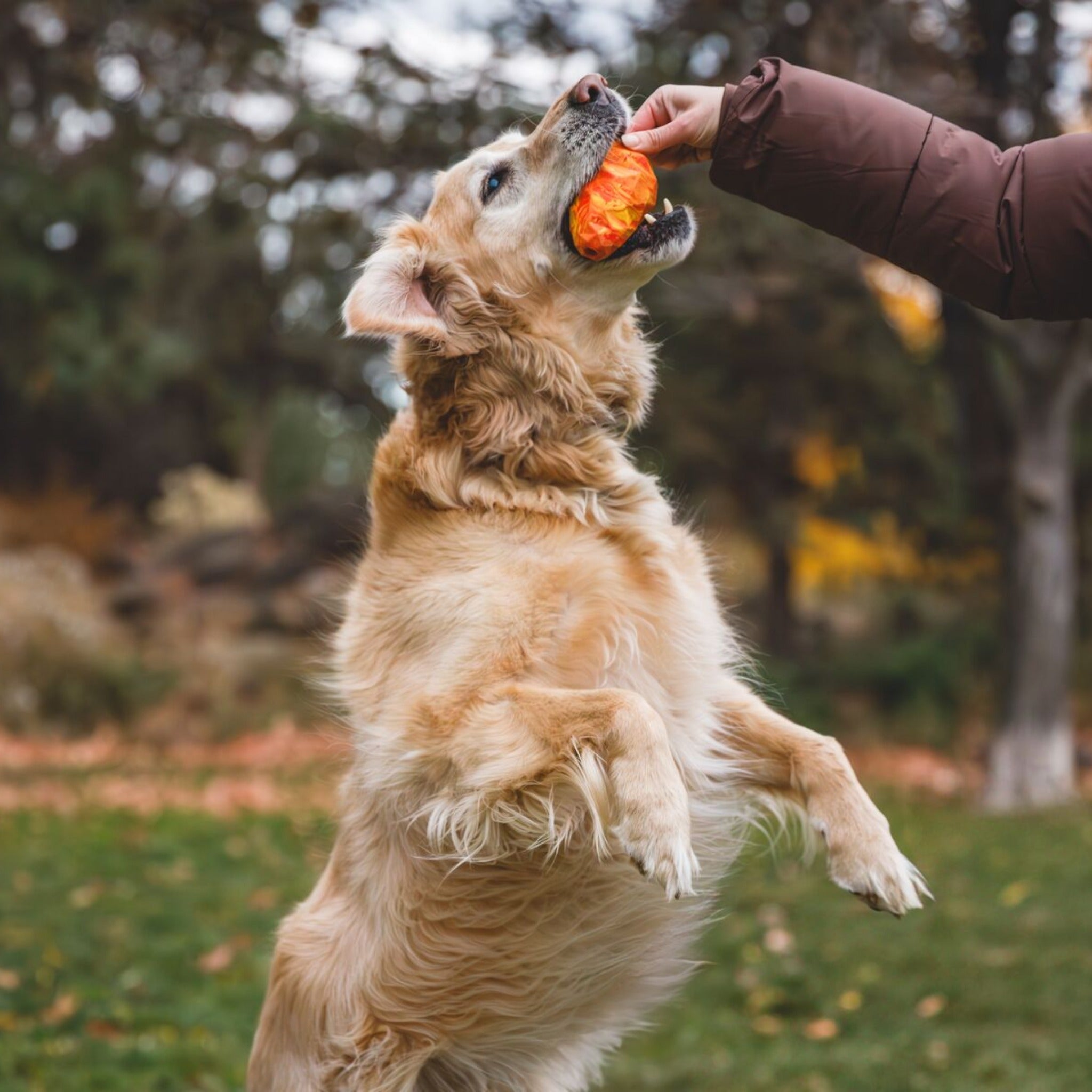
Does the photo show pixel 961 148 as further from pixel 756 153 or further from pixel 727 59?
pixel 727 59

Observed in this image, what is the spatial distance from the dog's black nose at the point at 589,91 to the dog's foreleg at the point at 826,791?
1710 mm

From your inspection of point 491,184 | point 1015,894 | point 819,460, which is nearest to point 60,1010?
point 491,184

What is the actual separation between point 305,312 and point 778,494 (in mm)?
7336

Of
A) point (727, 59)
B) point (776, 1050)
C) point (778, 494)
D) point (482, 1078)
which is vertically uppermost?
point (727, 59)

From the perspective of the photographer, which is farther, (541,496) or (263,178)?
(263,178)

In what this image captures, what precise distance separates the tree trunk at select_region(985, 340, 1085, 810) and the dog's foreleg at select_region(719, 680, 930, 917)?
8011 millimetres

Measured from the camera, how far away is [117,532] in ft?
62.1

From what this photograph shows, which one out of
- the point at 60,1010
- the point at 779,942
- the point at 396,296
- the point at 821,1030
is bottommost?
the point at 779,942

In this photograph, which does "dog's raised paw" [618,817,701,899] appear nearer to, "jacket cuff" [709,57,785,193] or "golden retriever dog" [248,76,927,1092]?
"golden retriever dog" [248,76,927,1092]

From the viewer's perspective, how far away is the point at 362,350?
17.8m

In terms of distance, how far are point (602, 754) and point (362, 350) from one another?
1540cm

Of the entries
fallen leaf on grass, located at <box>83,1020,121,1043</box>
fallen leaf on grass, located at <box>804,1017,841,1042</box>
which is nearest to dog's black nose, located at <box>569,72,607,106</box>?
fallen leaf on grass, located at <box>804,1017,841,1042</box>

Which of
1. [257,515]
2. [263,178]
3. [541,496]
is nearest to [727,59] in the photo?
[263,178]

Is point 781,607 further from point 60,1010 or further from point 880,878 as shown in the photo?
point 880,878
